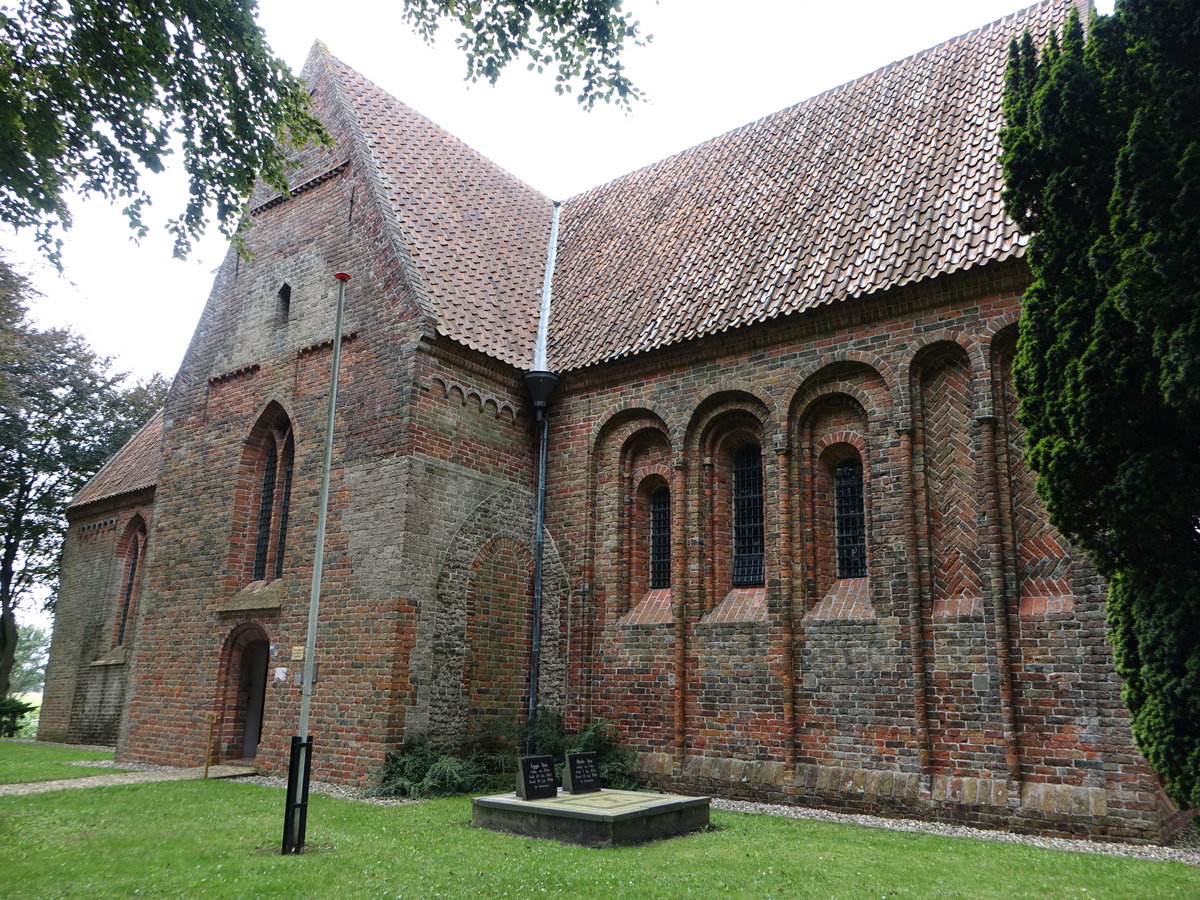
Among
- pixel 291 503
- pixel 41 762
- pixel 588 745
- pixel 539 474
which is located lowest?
pixel 41 762

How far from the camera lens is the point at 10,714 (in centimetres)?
2469

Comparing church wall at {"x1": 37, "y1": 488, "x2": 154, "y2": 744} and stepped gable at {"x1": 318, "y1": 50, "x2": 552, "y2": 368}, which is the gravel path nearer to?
church wall at {"x1": 37, "y1": 488, "x2": 154, "y2": 744}

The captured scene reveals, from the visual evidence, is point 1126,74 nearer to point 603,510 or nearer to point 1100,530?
point 1100,530

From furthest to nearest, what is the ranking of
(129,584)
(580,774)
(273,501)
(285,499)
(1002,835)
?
1. (129,584)
2. (273,501)
3. (285,499)
4. (580,774)
5. (1002,835)

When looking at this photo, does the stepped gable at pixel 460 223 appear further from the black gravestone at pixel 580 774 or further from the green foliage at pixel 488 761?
the black gravestone at pixel 580 774

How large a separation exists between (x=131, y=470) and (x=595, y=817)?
763 inches

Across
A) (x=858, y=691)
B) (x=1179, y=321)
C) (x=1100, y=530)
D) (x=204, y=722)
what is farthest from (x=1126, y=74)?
(x=204, y=722)

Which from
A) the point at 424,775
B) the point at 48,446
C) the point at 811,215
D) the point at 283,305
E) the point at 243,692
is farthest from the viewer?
the point at 48,446

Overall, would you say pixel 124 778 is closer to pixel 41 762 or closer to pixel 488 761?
pixel 41 762

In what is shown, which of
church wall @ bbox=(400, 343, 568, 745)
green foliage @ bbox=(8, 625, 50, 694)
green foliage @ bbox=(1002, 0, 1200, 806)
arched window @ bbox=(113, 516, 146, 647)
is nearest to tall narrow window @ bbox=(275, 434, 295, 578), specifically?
church wall @ bbox=(400, 343, 568, 745)

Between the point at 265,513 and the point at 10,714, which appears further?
the point at 10,714

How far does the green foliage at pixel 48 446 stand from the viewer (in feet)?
86.8

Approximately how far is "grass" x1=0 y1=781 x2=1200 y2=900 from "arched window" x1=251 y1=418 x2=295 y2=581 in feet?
18.3

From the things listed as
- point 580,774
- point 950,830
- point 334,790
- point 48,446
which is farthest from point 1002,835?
point 48,446
